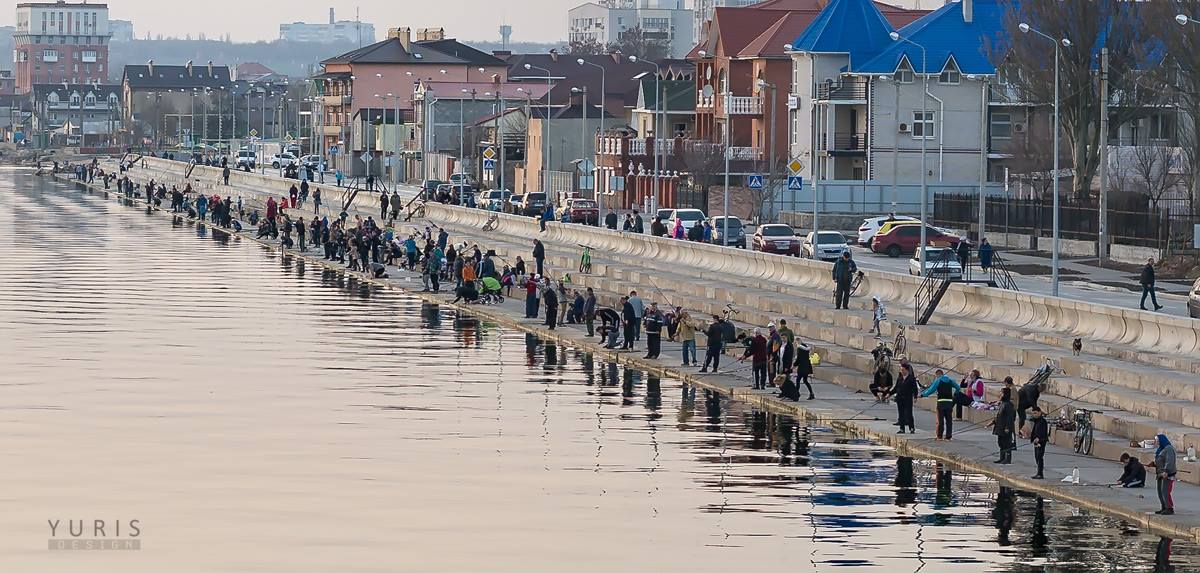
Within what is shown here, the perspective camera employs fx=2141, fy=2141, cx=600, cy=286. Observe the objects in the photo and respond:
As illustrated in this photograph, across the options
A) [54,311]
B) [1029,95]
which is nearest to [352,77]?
[1029,95]

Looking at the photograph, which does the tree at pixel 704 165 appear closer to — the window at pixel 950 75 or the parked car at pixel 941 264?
the window at pixel 950 75

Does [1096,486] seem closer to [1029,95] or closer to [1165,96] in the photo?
[1165,96]

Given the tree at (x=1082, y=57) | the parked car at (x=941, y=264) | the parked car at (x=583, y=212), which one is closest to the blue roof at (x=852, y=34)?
the parked car at (x=583, y=212)

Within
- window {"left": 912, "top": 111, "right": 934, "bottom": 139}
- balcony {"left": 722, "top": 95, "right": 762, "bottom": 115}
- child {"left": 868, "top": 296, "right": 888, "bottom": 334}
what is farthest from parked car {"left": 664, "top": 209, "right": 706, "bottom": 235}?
child {"left": 868, "top": 296, "right": 888, "bottom": 334}

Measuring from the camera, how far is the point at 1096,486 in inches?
1310

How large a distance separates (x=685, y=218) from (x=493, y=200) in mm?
24980

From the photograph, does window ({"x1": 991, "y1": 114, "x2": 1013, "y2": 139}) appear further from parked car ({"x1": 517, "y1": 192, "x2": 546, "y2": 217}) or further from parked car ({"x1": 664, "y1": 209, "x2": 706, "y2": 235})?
parked car ({"x1": 664, "y1": 209, "x2": 706, "y2": 235})

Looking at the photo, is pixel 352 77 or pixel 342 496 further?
pixel 352 77

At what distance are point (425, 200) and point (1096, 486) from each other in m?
82.0

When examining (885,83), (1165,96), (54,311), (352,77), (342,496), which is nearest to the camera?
(342,496)

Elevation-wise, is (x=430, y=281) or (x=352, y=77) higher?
(x=352, y=77)

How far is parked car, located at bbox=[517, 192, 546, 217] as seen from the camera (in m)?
106

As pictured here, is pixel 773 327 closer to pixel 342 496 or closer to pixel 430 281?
pixel 342 496

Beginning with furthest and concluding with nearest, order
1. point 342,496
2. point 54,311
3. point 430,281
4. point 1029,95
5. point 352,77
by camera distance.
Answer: point 352,77 < point 1029,95 < point 430,281 < point 54,311 < point 342,496
